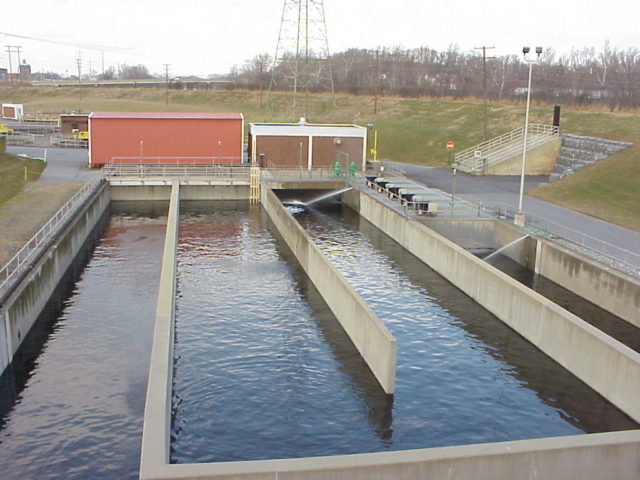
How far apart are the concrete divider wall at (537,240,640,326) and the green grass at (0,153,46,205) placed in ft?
99.5

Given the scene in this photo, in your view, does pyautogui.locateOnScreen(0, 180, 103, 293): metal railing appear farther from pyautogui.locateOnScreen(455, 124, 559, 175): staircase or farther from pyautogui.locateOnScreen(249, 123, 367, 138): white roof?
pyautogui.locateOnScreen(455, 124, 559, 175): staircase

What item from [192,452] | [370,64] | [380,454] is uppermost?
[370,64]

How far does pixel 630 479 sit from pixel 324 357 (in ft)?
33.7

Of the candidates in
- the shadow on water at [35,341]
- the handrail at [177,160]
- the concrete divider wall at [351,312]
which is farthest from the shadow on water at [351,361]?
the handrail at [177,160]

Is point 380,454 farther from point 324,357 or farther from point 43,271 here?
point 43,271

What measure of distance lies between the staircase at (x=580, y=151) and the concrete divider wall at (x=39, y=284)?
32546mm

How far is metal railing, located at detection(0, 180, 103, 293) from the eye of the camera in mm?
23578

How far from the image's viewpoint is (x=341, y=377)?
68.1 ft

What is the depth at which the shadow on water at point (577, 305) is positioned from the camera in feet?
81.8

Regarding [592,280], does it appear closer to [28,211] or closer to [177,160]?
[28,211]

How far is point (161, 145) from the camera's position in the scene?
2276 inches

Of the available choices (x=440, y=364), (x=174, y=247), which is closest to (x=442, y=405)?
(x=440, y=364)

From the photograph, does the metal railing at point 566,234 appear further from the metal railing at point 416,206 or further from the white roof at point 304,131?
the white roof at point 304,131

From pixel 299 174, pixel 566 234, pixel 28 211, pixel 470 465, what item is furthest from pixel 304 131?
pixel 470 465
